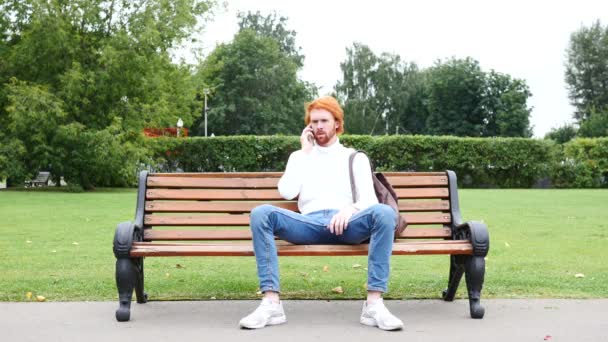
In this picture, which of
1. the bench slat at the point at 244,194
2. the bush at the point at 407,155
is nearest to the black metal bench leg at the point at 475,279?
the bench slat at the point at 244,194

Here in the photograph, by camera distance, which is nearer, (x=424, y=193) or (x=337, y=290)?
(x=424, y=193)

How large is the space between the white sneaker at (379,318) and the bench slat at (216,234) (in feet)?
Result: 3.34

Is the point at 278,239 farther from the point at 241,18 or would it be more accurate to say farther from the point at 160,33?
the point at 241,18

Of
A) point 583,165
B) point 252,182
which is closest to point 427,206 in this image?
point 252,182

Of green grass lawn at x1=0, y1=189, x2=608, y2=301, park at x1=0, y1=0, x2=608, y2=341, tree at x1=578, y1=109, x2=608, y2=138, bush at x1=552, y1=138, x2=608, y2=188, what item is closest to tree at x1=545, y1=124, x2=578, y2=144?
park at x1=0, y1=0, x2=608, y2=341

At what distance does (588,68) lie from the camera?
73688 millimetres

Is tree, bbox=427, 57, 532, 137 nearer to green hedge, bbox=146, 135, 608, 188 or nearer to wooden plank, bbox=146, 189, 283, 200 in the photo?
green hedge, bbox=146, 135, 608, 188

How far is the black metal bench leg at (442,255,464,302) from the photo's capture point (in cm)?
564

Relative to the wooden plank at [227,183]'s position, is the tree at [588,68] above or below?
above

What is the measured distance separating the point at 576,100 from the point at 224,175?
74995 mm

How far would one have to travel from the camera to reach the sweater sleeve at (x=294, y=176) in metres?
5.62

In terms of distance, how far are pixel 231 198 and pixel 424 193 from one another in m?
1.49

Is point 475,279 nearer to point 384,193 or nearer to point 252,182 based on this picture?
point 384,193

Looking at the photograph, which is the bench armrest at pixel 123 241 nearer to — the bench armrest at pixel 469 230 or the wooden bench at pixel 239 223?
the wooden bench at pixel 239 223
